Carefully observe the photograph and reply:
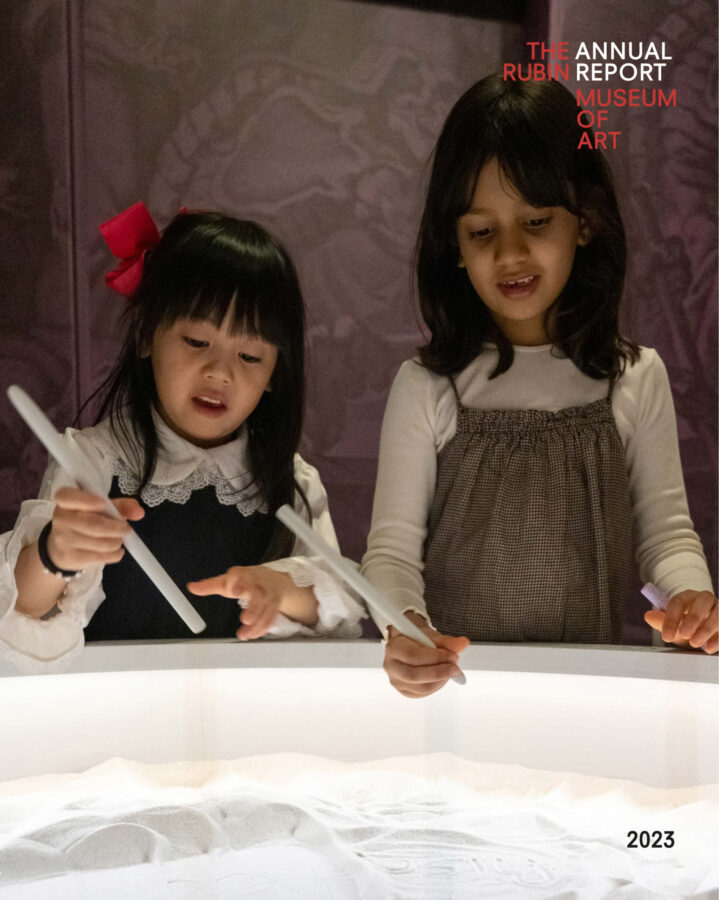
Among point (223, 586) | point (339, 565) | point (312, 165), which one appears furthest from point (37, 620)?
point (312, 165)

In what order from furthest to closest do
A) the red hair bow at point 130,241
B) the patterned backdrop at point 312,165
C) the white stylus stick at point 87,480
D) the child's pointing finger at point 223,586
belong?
the patterned backdrop at point 312,165 → the red hair bow at point 130,241 → the child's pointing finger at point 223,586 → the white stylus stick at point 87,480

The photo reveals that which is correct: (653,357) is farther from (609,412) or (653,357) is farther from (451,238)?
(451,238)

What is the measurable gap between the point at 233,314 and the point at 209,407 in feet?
0.24

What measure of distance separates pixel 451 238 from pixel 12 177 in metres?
0.72

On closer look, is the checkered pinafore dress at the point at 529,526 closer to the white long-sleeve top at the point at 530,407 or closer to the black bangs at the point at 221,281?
the white long-sleeve top at the point at 530,407

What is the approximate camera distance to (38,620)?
0.64 m

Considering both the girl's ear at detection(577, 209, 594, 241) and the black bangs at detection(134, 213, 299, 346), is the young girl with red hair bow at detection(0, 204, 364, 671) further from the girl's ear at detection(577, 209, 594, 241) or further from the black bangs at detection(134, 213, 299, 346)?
the girl's ear at detection(577, 209, 594, 241)

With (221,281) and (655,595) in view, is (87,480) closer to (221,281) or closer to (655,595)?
(221,281)

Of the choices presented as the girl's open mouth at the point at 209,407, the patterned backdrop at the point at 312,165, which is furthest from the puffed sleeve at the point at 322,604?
the patterned backdrop at the point at 312,165

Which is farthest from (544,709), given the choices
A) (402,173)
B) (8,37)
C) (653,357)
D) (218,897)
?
(8,37)

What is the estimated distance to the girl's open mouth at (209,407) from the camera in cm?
78

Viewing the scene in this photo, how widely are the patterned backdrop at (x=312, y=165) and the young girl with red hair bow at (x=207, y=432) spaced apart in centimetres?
50

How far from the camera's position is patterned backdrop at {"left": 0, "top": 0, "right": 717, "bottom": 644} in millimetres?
1309

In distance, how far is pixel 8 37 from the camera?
1.29 meters
